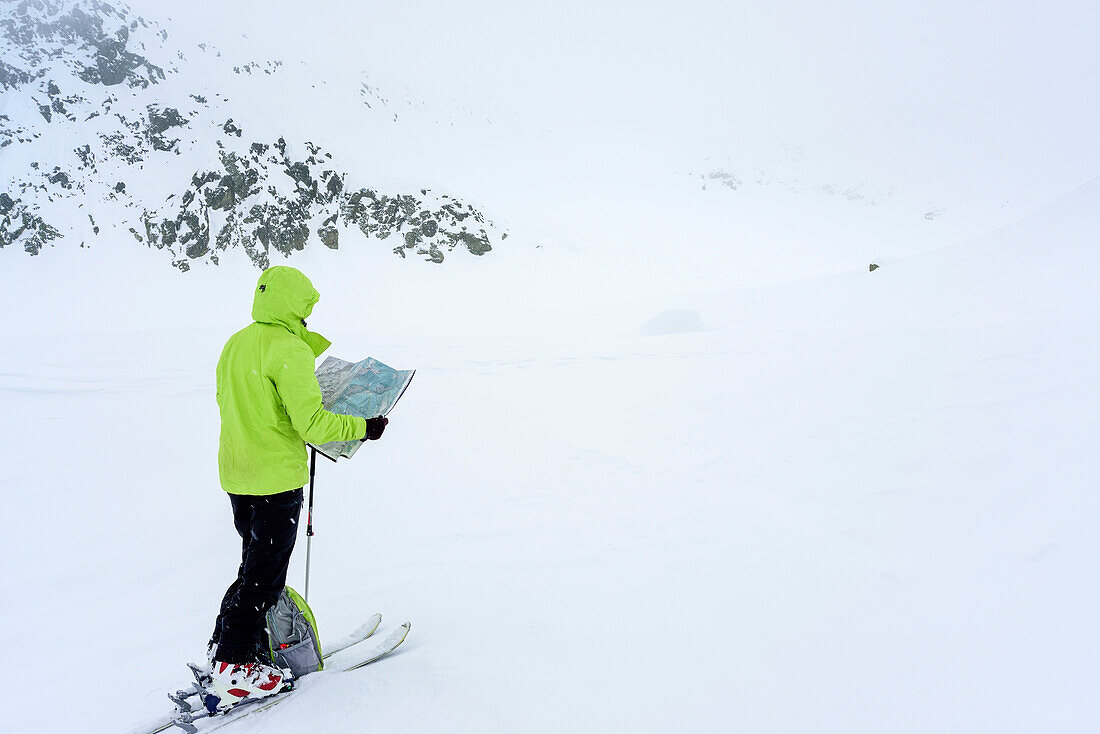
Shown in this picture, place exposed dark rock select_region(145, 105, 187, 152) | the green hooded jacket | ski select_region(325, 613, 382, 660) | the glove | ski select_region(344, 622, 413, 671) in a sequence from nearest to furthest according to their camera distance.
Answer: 1. the green hooded jacket
2. the glove
3. ski select_region(344, 622, 413, 671)
4. ski select_region(325, 613, 382, 660)
5. exposed dark rock select_region(145, 105, 187, 152)

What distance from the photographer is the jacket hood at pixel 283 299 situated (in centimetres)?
243

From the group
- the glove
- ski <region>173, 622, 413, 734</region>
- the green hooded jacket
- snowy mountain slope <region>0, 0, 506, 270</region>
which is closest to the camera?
ski <region>173, 622, 413, 734</region>

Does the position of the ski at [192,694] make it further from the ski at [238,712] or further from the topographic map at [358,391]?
the topographic map at [358,391]

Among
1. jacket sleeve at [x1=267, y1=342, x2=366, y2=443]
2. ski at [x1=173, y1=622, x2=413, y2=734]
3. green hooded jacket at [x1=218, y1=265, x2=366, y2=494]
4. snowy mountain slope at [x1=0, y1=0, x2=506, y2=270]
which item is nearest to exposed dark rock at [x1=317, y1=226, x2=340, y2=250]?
snowy mountain slope at [x1=0, y1=0, x2=506, y2=270]

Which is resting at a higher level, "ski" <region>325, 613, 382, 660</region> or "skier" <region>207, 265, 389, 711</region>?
"skier" <region>207, 265, 389, 711</region>

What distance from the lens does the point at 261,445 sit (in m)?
2.40

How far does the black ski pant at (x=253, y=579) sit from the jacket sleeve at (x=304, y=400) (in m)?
0.35

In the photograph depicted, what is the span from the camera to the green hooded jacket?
237cm

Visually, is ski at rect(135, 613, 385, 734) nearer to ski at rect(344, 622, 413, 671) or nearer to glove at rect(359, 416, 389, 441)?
ski at rect(344, 622, 413, 671)

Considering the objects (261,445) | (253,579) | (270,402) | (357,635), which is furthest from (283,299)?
(357,635)

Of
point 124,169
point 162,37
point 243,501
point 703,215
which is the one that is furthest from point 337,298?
point 703,215

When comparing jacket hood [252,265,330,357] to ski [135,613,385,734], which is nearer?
ski [135,613,385,734]

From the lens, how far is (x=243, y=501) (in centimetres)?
248

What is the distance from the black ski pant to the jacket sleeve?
348 millimetres
